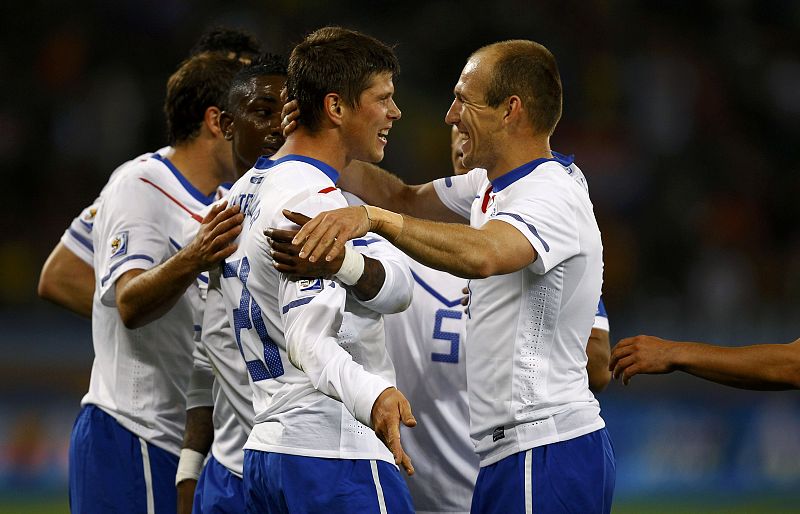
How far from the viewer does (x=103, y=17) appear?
43.5 feet

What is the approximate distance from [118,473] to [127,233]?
98 cm

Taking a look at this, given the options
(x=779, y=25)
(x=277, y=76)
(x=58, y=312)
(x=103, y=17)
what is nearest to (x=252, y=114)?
(x=277, y=76)

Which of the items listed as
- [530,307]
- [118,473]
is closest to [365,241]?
[530,307]

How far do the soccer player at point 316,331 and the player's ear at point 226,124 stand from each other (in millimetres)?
970

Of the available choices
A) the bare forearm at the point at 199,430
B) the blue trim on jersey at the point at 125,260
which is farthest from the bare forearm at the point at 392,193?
the bare forearm at the point at 199,430

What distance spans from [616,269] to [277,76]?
8.60 metres

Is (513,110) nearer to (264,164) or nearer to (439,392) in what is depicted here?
(264,164)

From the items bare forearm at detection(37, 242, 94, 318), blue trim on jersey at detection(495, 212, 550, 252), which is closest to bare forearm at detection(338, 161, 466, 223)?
blue trim on jersey at detection(495, 212, 550, 252)

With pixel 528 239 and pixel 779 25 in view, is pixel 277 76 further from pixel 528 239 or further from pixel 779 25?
pixel 779 25

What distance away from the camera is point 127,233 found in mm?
4332

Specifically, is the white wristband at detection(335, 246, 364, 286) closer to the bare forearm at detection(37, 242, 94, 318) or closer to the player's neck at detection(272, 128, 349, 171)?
the player's neck at detection(272, 128, 349, 171)

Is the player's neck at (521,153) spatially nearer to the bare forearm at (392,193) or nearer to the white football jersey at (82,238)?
the bare forearm at (392,193)

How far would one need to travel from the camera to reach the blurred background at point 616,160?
10328 mm

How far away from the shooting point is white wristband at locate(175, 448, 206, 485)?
13.9 ft
